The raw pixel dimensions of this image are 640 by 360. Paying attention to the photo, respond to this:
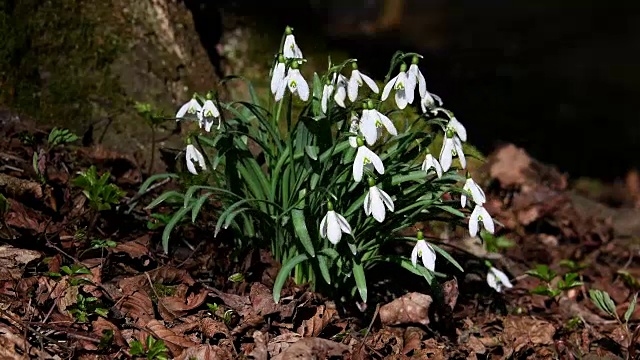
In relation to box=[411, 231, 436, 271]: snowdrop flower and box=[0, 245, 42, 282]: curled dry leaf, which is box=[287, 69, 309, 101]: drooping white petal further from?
box=[0, 245, 42, 282]: curled dry leaf

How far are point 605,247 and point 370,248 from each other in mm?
1976

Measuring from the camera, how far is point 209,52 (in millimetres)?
3943

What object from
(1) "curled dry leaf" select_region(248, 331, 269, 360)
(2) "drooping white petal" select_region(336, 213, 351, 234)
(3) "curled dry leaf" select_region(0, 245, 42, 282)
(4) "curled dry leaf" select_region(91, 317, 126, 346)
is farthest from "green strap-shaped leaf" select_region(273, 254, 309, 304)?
(3) "curled dry leaf" select_region(0, 245, 42, 282)

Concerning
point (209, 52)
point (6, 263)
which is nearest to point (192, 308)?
point (6, 263)

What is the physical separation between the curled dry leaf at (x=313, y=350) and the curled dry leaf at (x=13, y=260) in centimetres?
87

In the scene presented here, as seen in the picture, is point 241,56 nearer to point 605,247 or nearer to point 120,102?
point 120,102

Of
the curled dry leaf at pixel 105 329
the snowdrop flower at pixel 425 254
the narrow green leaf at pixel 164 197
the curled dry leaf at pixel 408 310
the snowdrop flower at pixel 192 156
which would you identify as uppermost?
the snowdrop flower at pixel 192 156

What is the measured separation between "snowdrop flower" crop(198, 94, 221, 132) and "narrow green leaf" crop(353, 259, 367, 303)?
26.5 inches

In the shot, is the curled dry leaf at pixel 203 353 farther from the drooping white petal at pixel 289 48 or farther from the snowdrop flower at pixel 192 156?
the drooping white petal at pixel 289 48

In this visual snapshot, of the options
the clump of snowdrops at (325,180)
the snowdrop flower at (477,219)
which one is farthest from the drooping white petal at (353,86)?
the snowdrop flower at (477,219)

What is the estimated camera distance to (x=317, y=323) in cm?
255

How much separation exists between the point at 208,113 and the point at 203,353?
77cm

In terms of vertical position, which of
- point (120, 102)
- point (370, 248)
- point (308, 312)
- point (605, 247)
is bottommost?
point (605, 247)

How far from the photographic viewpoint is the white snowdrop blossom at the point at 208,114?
2455mm
